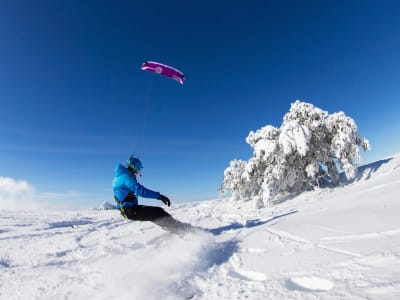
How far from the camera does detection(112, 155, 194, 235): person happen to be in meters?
7.09

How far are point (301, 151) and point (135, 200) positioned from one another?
34.0 feet

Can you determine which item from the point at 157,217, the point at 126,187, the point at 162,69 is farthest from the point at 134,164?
the point at 162,69

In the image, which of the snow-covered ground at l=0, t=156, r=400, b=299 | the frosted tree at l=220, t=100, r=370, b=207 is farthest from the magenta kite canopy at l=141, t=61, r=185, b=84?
the snow-covered ground at l=0, t=156, r=400, b=299

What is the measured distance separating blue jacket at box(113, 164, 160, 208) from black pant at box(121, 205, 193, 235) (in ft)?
0.70

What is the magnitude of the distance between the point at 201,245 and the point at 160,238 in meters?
2.18

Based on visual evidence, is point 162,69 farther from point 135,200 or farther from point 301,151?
point 301,151

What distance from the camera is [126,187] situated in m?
7.32

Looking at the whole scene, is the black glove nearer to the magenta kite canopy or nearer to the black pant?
the black pant

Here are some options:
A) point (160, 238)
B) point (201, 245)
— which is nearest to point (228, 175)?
point (160, 238)

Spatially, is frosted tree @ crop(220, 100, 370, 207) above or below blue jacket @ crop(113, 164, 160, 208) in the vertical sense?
above

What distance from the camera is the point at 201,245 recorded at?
18.7ft

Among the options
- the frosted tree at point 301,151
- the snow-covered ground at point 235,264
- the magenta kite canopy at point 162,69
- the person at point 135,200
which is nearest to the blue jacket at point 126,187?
the person at point 135,200

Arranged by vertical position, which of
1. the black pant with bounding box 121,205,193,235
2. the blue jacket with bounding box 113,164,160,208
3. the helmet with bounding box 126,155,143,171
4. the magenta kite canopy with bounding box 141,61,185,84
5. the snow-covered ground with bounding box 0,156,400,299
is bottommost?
the snow-covered ground with bounding box 0,156,400,299

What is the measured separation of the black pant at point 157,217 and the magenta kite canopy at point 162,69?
23.3ft
